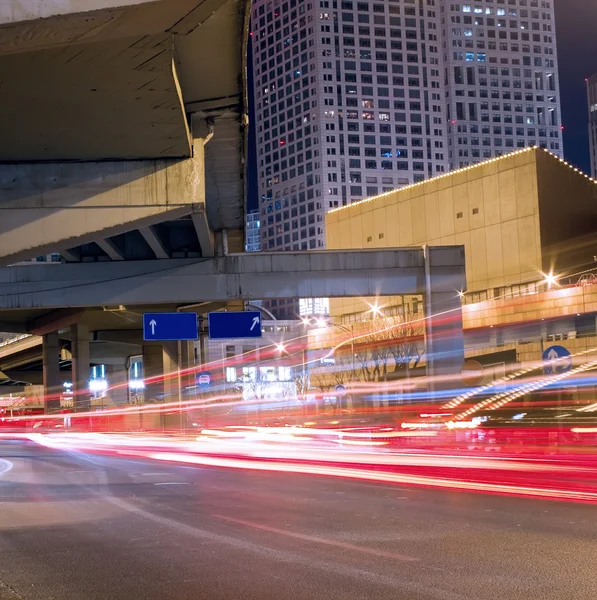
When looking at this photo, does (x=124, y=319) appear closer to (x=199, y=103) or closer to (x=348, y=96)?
(x=199, y=103)

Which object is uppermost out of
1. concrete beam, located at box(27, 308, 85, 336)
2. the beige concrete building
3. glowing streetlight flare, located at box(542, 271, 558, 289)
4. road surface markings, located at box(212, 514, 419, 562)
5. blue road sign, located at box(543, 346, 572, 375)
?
the beige concrete building

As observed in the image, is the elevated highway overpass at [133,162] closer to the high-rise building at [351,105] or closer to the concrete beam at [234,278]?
the concrete beam at [234,278]

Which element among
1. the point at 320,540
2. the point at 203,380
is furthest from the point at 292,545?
the point at 203,380

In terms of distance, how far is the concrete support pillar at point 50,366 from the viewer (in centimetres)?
5753

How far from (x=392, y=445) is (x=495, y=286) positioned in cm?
4444

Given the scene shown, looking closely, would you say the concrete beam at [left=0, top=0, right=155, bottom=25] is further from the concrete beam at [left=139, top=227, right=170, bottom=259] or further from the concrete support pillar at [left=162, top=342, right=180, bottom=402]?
the concrete support pillar at [left=162, top=342, right=180, bottom=402]

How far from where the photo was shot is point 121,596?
7.46 metres

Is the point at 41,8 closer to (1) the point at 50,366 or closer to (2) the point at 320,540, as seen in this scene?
(2) the point at 320,540

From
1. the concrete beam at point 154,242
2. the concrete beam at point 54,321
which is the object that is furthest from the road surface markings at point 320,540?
the concrete beam at point 54,321

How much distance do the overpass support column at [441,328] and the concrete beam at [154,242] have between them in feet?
29.2

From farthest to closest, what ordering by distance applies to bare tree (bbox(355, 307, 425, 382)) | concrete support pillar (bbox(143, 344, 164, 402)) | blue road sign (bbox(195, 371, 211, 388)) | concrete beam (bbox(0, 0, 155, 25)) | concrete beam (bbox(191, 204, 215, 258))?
concrete support pillar (bbox(143, 344, 164, 402)) < bare tree (bbox(355, 307, 425, 382)) < blue road sign (bbox(195, 371, 211, 388)) < concrete beam (bbox(191, 204, 215, 258)) < concrete beam (bbox(0, 0, 155, 25))

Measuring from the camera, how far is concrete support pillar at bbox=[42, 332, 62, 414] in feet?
189

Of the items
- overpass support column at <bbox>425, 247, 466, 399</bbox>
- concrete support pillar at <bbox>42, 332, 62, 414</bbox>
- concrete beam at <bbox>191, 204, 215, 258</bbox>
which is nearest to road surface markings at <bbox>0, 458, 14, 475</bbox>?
concrete beam at <bbox>191, 204, 215, 258</bbox>

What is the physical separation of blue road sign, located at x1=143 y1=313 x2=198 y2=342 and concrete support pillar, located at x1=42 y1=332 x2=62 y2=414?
20.2 metres
